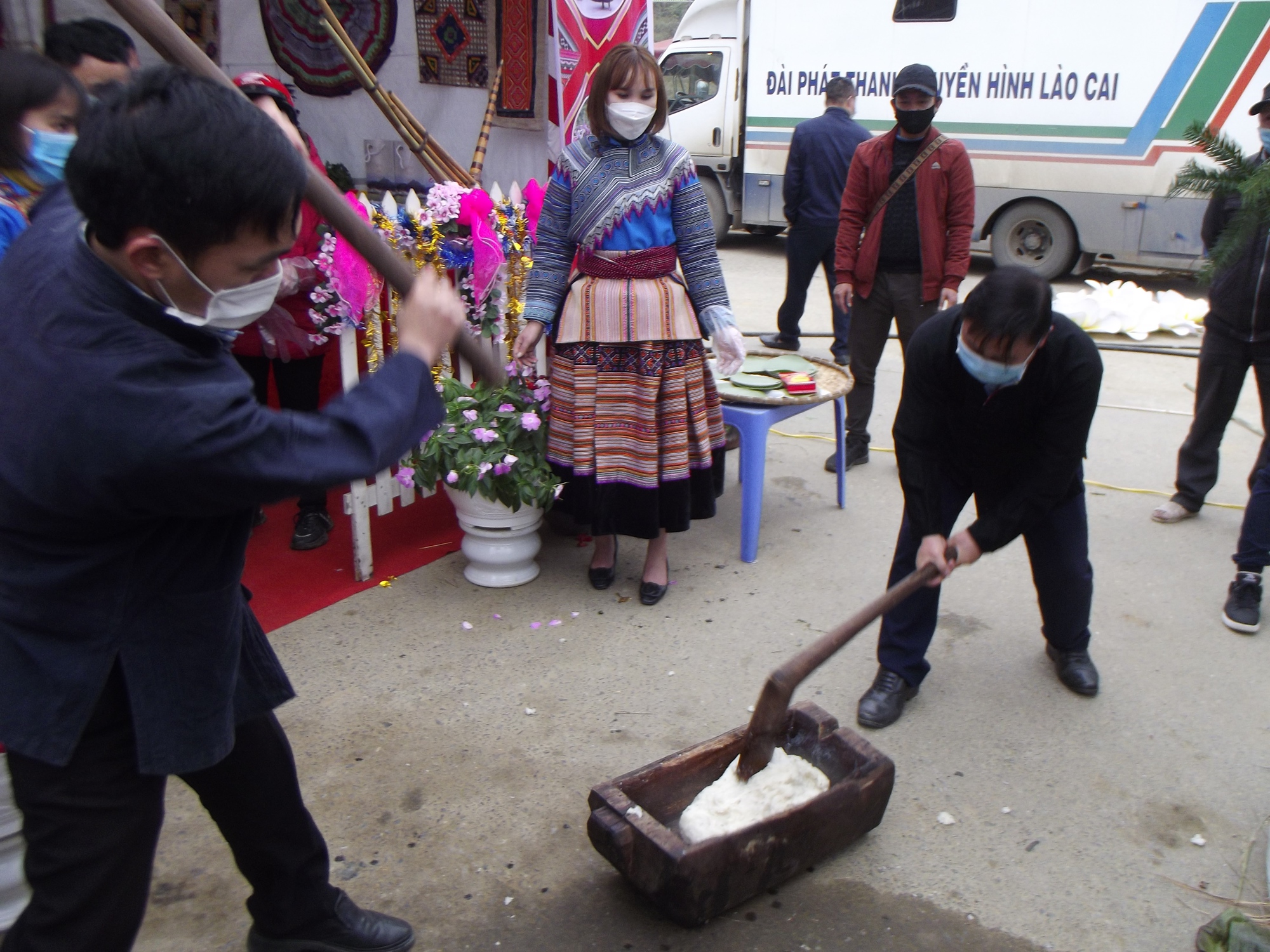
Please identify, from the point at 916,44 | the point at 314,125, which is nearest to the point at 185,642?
the point at 314,125

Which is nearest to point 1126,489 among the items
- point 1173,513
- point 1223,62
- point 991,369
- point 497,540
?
point 1173,513

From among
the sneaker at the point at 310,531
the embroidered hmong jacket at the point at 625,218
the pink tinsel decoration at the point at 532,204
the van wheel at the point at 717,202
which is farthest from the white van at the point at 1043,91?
the sneaker at the point at 310,531

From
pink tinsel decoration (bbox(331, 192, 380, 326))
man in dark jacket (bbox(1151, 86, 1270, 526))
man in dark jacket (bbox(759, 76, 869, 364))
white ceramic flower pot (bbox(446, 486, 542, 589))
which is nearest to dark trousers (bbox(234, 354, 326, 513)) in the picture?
pink tinsel decoration (bbox(331, 192, 380, 326))

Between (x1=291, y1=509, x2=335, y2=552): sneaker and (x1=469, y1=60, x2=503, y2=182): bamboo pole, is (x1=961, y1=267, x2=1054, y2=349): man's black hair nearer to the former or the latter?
(x1=291, y1=509, x2=335, y2=552): sneaker

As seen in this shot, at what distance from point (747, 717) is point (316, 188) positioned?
2019mm

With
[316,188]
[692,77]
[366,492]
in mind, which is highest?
[692,77]

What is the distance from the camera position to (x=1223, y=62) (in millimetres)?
8359

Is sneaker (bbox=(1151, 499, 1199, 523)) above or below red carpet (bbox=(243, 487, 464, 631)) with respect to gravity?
above

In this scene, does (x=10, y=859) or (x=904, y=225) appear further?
(x=904, y=225)

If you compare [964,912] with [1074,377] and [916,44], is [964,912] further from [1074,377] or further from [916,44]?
[916,44]

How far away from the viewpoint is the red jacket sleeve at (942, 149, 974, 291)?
4.51m

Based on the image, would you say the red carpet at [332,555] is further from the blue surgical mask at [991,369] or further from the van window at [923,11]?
the van window at [923,11]

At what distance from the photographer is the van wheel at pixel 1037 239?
9.80m

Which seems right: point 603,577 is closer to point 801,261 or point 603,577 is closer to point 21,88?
point 21,88
